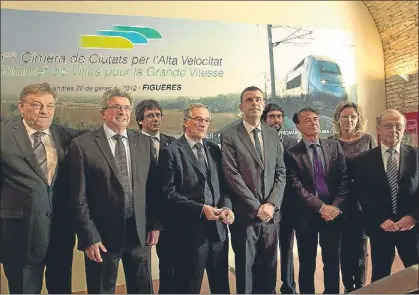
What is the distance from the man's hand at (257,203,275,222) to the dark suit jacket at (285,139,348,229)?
32 cm

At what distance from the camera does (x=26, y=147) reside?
2.47 m

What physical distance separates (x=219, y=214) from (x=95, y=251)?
0.80m

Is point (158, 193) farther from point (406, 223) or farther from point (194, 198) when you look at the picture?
point (406, 223)

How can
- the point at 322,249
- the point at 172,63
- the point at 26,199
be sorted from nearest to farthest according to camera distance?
the point at 26,199
the point at 322,249
the point at 172,63

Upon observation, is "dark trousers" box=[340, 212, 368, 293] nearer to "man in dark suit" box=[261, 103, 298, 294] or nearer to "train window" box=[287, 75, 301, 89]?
"man in dark suit" box=[261, 103, 298, 294]

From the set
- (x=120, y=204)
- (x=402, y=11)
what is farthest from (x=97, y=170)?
(x=402, y=11)

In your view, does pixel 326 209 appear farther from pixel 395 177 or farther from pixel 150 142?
pixel 150 142

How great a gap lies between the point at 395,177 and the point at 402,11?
189cm

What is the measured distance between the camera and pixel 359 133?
301 centimetres

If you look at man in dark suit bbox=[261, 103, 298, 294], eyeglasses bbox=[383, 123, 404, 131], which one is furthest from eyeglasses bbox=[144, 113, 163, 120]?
eyeglasses bbox=[383, 123, 404, 131]

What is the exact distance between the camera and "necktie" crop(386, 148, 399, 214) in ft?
9.16

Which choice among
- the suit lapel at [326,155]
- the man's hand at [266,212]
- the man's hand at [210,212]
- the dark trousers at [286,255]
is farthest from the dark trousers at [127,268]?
the suit lapel at [326,155]

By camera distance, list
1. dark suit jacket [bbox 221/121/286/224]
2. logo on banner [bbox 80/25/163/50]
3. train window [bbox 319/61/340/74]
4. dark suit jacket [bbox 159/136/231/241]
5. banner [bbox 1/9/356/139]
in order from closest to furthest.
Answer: dark suit jacket [bbox 159/136/231/241] → dark suit jacket [bbox 221/121/286/224] → banner [bbox 1/9/356/139] → logo on banner [bbox 80/25/163/50] → train window [bbox 319/61/340/74]

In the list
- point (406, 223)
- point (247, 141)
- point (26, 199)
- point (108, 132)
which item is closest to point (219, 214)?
point (247, 141)
